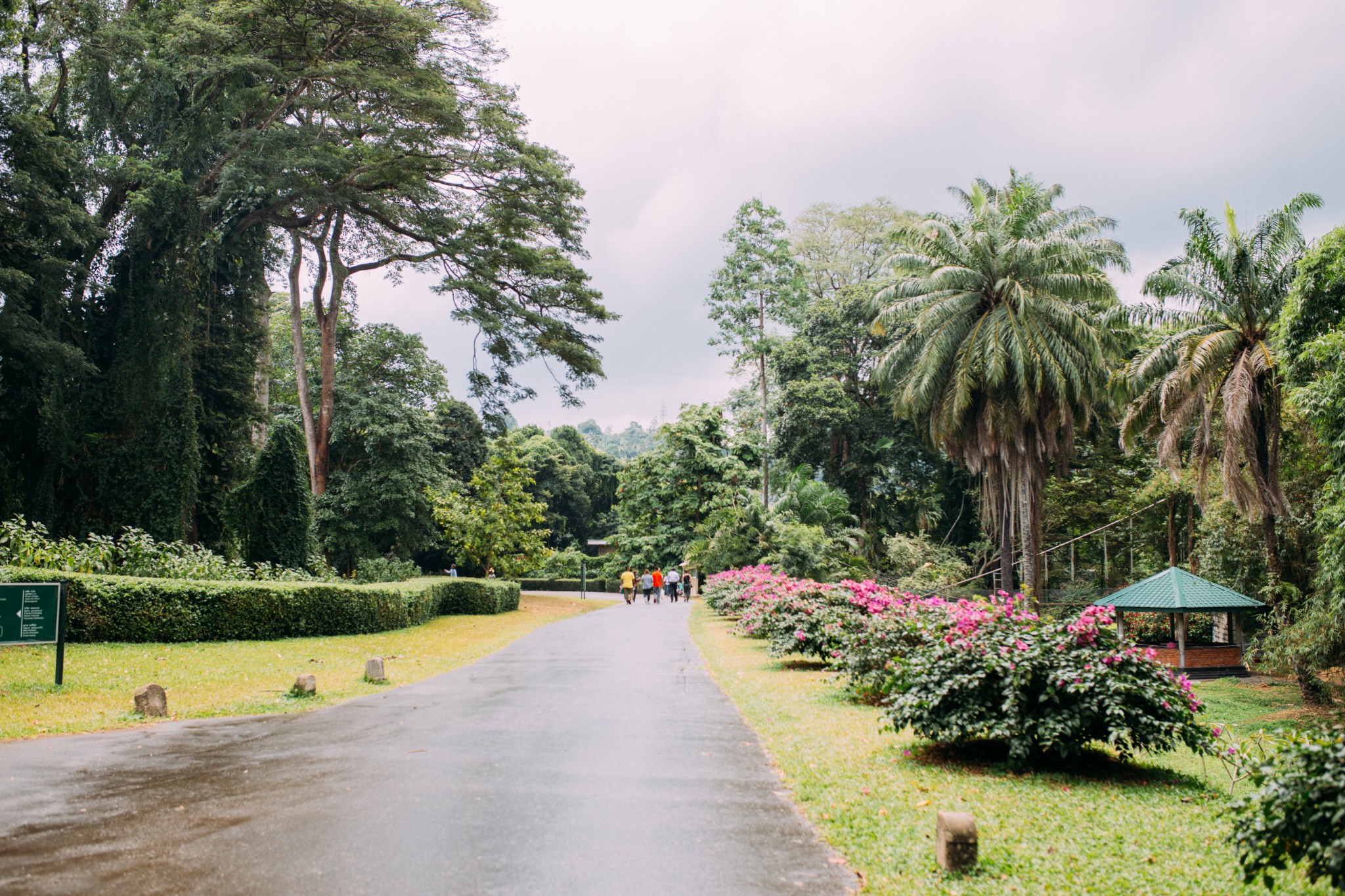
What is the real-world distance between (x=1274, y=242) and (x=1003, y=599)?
1451cm

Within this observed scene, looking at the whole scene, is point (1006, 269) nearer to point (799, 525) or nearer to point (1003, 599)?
point (799, 525)

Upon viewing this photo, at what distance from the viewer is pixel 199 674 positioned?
498 inches

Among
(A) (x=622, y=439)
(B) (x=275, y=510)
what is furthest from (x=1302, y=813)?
(A) (x=622, y=439)

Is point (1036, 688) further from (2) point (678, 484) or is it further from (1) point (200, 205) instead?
(2) point (678, 484)

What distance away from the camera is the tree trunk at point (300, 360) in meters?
31.5

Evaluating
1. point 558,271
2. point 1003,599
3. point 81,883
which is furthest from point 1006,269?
point 81,883

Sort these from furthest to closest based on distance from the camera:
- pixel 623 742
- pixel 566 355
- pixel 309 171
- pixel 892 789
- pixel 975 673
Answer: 1. pixel 566 355
2. pixel 309 171
3. pixel 623 742
4. pixel 975 673
5. pixel 892 789

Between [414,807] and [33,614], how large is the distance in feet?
24.3

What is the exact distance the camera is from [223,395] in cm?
2797

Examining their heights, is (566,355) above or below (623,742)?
above

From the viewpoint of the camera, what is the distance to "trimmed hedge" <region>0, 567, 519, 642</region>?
47.1 ft

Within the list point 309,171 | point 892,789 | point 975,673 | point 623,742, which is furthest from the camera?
point 309,171

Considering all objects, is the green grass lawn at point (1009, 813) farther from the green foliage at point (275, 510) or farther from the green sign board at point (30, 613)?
the green foliage at point (275, 510)

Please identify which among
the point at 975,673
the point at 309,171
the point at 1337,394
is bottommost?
the point at 975,673
